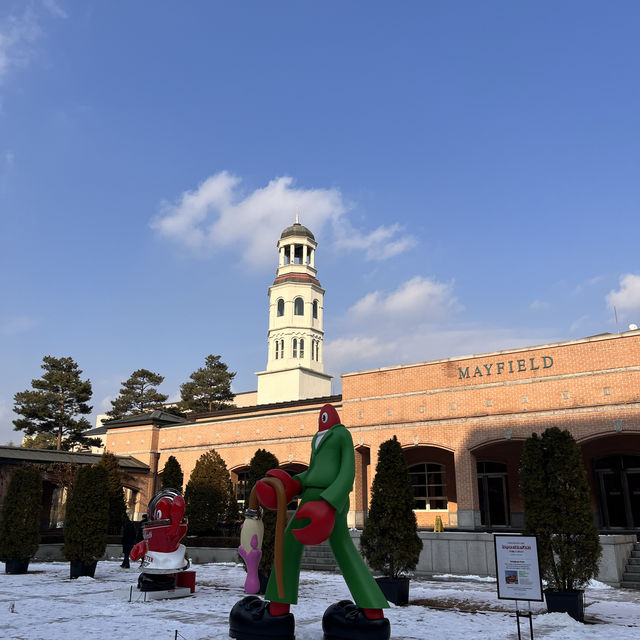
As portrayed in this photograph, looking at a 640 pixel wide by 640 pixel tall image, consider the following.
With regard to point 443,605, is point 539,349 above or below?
above

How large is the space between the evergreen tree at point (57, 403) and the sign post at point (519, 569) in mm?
45665

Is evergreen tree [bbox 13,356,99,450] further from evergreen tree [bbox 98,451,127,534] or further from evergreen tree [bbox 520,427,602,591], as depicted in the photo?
evergreen tree [bbox 520,427,602,591]

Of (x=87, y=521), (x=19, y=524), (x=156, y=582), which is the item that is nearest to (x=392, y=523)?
(x=156, y=582)

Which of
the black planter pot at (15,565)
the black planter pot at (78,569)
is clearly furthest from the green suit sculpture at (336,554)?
the black planter pot at (15,565)

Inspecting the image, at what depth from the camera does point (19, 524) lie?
1727cm

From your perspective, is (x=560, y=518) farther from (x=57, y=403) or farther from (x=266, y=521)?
(x=57, y=403)

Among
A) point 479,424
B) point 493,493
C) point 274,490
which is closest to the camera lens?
point 274,490

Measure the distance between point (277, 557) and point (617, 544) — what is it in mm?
11408

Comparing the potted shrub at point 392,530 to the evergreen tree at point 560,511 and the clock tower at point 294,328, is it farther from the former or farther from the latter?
the clock tower at point 294,328

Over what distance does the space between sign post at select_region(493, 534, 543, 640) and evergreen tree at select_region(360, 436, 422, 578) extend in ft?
11.4

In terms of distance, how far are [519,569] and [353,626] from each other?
3.05 metres

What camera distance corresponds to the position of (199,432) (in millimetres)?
34531

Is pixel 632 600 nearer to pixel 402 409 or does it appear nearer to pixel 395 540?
pixel 395 540

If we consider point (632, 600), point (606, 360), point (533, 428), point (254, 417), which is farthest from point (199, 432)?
point (632, 600)
